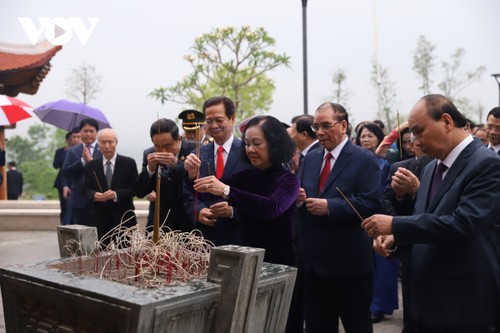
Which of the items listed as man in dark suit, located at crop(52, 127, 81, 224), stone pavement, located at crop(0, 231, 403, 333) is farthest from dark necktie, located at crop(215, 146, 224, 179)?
man in dark suit, located at crop(52, 127, 81, 224)

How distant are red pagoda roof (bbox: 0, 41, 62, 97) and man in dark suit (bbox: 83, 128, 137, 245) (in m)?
11.3

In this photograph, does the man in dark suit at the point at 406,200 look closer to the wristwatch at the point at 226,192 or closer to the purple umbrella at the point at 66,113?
the wristwatch at the point at 226,192

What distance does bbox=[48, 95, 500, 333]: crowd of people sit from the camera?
2.31 metres

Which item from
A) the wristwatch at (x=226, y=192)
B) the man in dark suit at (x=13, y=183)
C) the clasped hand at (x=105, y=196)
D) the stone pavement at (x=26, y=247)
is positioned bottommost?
the stone pavement at (x=26, y=247)

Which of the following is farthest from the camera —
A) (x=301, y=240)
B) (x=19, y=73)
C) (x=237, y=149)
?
(x=19, y=73)

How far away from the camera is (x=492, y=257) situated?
2.32 meters

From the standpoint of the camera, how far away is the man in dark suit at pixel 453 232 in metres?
2.28

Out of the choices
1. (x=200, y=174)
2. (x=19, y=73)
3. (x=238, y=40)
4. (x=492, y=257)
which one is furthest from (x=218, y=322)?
(x=19, y=73)

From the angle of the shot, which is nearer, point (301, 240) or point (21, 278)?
point (21, 278)

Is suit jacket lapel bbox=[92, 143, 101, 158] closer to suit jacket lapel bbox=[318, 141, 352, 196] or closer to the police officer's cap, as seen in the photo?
the police officer's cap

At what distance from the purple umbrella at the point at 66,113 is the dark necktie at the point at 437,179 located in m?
7.11

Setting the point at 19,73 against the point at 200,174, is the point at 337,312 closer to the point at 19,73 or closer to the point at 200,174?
the point at 200,174

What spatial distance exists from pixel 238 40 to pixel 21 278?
13.9 metres

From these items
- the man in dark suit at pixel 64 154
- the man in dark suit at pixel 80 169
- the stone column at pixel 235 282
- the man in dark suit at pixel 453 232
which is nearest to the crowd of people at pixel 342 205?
the man in dark suit at pixel 453 232
